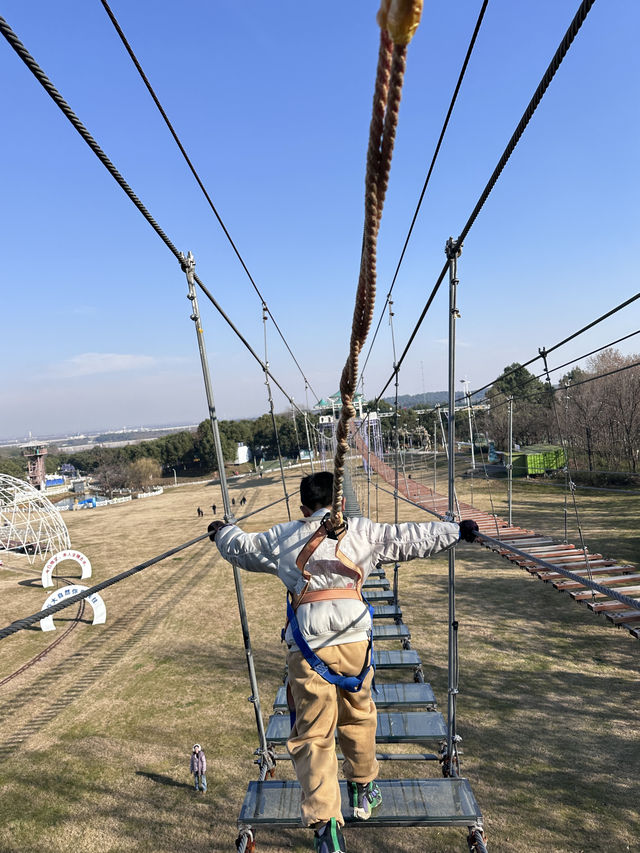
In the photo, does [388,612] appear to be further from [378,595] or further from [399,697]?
[399,697]

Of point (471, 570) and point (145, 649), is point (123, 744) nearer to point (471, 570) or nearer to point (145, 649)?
point (145, 649)

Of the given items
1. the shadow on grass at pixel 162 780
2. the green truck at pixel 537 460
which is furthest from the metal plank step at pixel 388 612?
the green truck at pixel 537 460

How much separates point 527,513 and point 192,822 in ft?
52.9

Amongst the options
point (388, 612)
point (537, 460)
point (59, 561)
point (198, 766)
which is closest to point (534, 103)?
point (388, 612)

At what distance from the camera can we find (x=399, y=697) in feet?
12.5

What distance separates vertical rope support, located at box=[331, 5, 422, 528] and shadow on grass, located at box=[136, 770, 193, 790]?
6.42 meters

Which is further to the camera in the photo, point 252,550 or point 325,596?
point 252,550

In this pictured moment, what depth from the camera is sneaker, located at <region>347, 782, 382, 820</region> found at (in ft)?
7.46

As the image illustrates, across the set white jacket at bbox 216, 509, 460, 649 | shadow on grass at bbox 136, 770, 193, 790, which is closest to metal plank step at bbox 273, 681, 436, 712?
white jacket at bbox 216, 509, 460, 649

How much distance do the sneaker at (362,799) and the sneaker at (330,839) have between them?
1.21ft

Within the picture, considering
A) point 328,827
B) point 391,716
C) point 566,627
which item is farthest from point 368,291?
point 566,627

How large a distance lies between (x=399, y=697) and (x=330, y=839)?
2.02 meters

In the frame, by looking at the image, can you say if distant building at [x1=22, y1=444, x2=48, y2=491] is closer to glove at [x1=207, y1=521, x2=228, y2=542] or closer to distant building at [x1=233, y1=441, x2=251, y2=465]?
distant building at [x1=233, y1=441, x2=251, y2=465]

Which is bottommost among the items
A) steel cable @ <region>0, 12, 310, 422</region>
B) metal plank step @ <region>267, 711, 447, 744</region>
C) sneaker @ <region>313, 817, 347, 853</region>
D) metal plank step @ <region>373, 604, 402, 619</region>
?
metal plank step @ <region>373, 604, 402, 619</region>
